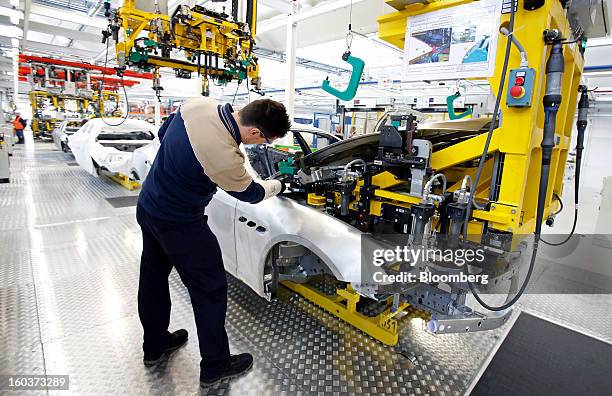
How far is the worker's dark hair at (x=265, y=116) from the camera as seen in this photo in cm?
163

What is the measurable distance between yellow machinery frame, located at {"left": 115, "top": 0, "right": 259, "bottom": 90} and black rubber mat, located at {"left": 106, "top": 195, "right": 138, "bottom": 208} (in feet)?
9.04

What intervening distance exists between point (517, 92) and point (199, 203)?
1.64 meters

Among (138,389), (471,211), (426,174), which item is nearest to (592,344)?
(471,211)

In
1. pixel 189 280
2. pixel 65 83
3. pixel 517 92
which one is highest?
pixel 65 83

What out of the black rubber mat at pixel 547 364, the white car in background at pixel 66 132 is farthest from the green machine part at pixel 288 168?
the white car in background at pixel 66 132

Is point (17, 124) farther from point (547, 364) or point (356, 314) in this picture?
point (547, 364)

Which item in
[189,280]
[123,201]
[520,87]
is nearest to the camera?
[520,87]

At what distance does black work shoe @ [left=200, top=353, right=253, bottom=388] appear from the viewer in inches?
75.2

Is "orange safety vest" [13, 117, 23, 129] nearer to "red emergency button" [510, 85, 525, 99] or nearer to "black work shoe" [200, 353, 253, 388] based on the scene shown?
"black work shoe" [200, 353, 253, 388]

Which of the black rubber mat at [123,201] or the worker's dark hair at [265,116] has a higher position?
the worker's dark hair at [265,116]

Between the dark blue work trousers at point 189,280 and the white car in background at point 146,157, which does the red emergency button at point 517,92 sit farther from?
the white car in background at point 146,157

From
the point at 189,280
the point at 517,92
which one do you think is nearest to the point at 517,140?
the point at 517,92

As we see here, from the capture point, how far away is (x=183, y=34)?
354 cm

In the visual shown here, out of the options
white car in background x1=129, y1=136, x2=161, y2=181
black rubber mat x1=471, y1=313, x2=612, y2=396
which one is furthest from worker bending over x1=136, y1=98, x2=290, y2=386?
white car in background x1=129, y1=136, x2=161, y2=181
